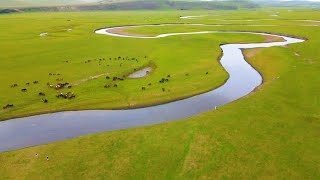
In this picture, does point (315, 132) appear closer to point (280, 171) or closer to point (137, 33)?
point (280, 171)

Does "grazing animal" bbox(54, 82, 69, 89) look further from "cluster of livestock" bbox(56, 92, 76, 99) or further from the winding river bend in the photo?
the winding river bend

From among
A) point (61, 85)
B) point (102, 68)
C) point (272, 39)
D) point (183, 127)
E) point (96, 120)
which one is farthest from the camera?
point (272, 39)

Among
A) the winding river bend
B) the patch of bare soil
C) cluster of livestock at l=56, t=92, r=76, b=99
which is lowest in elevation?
the patch of bare soil

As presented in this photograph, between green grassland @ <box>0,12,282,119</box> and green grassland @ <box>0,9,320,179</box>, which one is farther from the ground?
green grassland @ <box>0,9,320,179</box>

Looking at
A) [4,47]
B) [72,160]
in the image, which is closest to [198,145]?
[72,160]

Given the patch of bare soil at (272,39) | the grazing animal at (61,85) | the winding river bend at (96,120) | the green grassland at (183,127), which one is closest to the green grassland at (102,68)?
the green grassland at (183,127)

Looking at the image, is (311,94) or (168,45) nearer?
(311,94)

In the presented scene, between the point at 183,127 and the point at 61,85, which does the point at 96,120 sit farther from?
the point at 61,85

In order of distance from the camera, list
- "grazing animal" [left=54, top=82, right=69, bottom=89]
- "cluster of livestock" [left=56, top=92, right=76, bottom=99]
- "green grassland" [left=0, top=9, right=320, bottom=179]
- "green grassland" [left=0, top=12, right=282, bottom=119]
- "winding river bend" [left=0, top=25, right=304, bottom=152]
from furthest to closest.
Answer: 1. "grazing animal" [left=54, top=82, right=69, bottom=89]
2. "cluster of livestock" [left=56, top=92, right=76, bottom=99]
3. "green grassland" [left=0, top=12, right=282, bottom=119]
4. "winding river bend" [left=0, top=25, right=304, bottom=152]
5. "green grassland" [left=0, top=9, right=320, bottom=179]

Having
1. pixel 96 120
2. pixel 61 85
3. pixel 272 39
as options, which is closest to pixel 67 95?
pixel 61 85

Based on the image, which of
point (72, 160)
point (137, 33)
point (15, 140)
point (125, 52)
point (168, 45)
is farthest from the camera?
point (137, 33)

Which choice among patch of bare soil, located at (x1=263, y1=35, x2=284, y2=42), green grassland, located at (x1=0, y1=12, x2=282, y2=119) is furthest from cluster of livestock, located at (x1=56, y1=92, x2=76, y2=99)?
patch of bare soil, located at (x1=263, y1=35, x2=284, y2=42)
